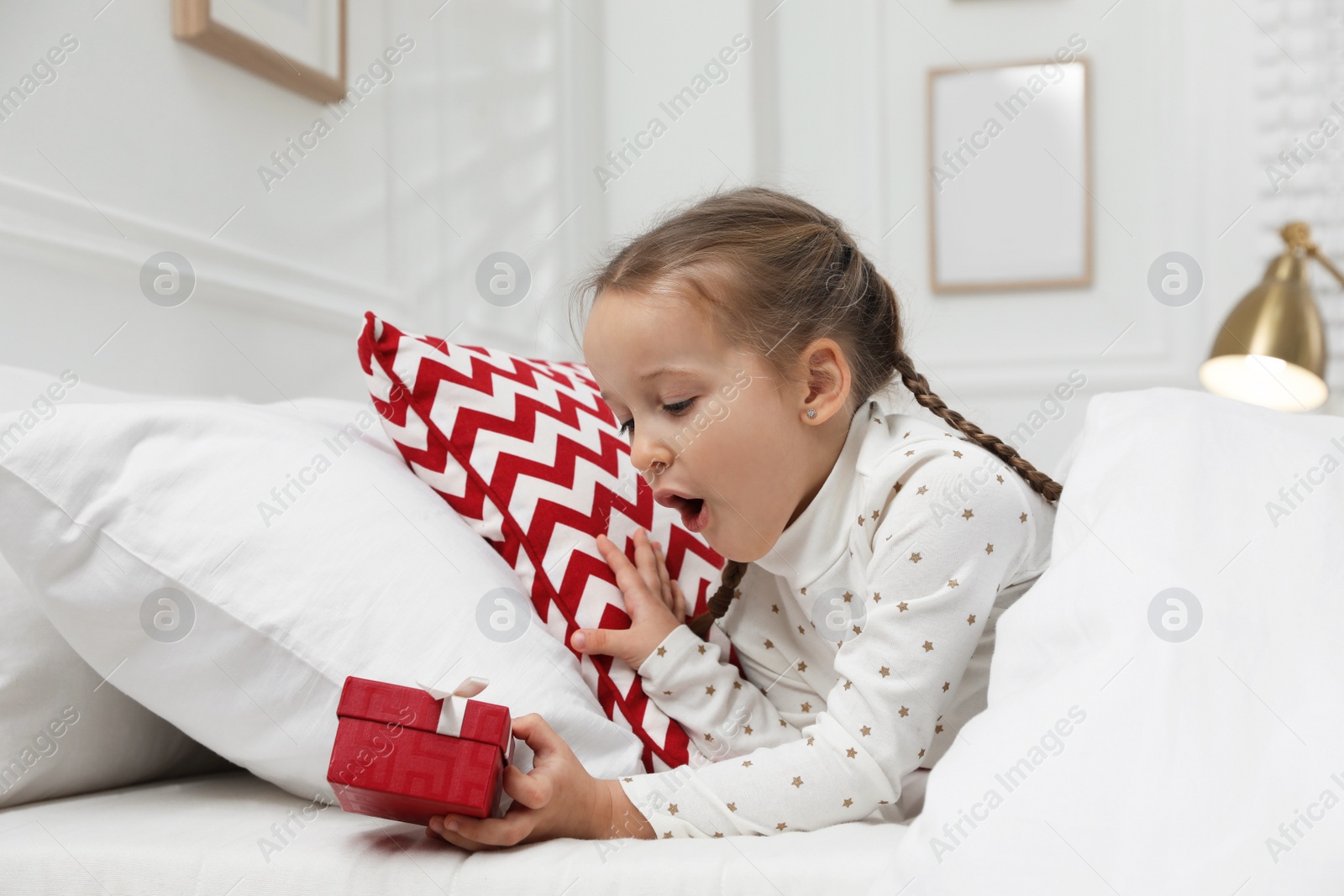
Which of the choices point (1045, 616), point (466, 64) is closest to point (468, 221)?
point (466, 64)

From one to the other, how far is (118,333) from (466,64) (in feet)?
3.18

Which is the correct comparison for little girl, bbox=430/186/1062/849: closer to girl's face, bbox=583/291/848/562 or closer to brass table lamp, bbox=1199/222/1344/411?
girl's face, bbox=583/291/848/562

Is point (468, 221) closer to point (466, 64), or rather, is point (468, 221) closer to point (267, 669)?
point (466, 64)

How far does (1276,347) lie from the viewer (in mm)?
1737

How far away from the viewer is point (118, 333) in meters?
1.17

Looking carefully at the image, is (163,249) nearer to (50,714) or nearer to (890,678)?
(50,714)

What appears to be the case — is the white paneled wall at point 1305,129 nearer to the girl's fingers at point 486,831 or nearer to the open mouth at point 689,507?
the open mouth at point 689,507

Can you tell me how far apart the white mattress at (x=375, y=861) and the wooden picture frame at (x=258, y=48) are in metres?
0.95

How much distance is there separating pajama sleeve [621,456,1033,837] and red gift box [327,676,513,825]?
0.15 meters

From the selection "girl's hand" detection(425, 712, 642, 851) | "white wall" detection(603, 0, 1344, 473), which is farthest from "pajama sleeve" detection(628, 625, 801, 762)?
"white wall" detection(603, 0, 1344, 473)

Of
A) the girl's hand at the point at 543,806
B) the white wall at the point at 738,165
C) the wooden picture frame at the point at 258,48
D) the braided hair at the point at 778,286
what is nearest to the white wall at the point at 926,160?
the white wall at the point at 738,165

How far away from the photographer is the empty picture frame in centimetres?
231

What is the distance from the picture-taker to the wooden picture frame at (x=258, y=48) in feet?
4.13

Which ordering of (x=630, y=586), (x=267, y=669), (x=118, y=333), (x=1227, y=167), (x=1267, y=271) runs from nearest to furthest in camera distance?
1. (x=267, y=669)
2. (x=630, y=586)
3. (x=118, y=333)
4. (x=1267, y=271)
5. (x=1227, y=167)
